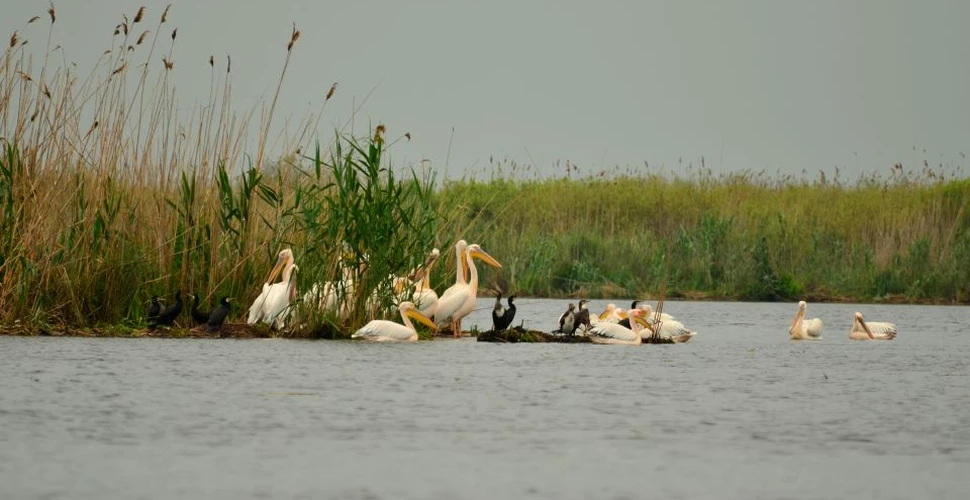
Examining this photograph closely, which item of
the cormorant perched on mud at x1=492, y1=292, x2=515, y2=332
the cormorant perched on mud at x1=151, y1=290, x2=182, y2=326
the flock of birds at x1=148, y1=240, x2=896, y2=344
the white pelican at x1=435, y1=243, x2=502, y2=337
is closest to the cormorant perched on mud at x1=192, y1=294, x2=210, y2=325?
the flock of birds at x1=148, y1=240, x2=896, y2=344

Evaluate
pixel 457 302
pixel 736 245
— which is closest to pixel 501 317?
pixel 457 302

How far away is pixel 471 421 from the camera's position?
820 centimetres

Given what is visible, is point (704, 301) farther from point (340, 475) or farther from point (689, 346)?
point (340, 475)

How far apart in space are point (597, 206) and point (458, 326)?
12.2 meters

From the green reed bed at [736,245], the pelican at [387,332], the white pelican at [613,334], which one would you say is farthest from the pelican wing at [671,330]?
the green reed bed at [736,245]

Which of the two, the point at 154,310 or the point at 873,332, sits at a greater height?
the point at 873,332

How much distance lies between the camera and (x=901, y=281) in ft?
73.4

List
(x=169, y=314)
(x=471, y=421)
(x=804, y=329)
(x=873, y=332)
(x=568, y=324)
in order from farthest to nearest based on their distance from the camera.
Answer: (x=804, y=329)
(x=873, y=332)
(x=568, y=324)
(x=169, y=314)
(x=471, y=421)

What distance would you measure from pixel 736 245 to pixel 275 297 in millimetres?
11400

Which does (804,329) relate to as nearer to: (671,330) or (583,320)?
(671,330)

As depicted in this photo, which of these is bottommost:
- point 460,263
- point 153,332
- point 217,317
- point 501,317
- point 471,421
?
point 471,421

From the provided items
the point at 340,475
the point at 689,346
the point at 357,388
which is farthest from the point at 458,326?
the point at 340,475

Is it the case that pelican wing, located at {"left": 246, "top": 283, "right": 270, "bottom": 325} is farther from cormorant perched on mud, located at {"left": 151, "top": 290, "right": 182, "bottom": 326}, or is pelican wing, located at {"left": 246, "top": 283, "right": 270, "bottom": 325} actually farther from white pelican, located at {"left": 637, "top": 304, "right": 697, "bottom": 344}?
white pelican, located at {"left": 637, "top": 304, "right": 697, "bottom": 344}

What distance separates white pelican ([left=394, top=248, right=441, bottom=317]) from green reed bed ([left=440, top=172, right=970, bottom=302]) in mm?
6808
